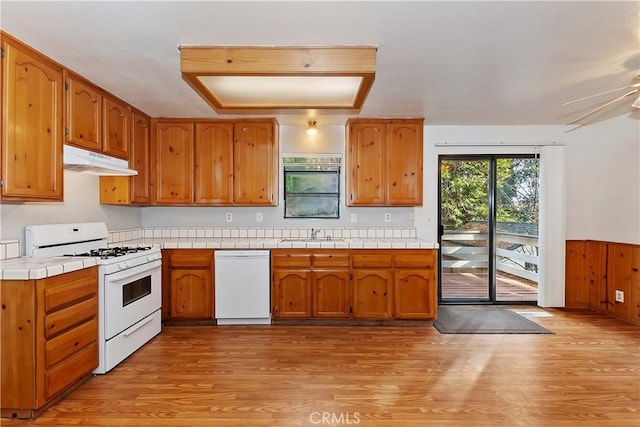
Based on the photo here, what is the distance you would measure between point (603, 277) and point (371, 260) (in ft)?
9.52

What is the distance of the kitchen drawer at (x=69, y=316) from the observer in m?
2.08

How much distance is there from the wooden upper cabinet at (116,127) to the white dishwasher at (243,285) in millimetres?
1363

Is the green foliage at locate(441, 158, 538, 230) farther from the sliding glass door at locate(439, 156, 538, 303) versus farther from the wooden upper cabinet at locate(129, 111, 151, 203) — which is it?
the wooden upper cabinet at locate(129, 111, 151, 203)

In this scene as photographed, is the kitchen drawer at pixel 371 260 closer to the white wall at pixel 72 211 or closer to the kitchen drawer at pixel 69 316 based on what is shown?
the kitchen drawer at pixel 69 316

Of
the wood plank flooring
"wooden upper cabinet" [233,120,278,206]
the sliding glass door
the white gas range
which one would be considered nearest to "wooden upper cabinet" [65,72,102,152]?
the white gas range

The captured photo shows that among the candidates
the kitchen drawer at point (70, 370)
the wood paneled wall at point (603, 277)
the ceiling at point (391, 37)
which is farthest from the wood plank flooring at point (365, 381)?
the ceiling at point (391, 37)

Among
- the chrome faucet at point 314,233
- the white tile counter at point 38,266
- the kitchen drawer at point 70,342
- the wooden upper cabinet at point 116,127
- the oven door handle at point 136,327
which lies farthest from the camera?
the chrome faucet at point 314,233

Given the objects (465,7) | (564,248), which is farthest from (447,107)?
(564,248)

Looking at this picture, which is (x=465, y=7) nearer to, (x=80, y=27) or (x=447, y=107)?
(x=447, y=107)

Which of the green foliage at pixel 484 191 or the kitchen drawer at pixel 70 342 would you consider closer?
the kitchen drawer at pixel 70 342

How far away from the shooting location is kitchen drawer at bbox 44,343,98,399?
6.85ft

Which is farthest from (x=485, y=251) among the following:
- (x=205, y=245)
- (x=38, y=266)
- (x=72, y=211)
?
(x=72, y=211)

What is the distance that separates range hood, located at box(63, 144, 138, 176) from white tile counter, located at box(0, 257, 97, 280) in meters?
0.75

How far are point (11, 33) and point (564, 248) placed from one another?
556 cm
